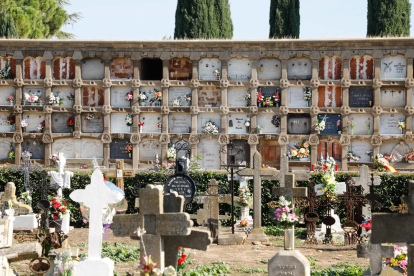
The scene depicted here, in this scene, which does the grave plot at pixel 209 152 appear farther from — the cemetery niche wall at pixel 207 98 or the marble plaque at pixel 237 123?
the marble plaque at pixel 237 123

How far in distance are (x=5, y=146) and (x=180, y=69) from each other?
7272 mm

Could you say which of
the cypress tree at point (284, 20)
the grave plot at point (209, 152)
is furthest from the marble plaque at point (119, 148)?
the cypress tree at point (284, 20)

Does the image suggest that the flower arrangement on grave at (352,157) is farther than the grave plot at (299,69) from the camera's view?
No

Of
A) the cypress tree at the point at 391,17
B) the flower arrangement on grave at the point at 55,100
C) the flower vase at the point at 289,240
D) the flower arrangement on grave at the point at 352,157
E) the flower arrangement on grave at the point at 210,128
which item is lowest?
the flower vase at the point at 289,240

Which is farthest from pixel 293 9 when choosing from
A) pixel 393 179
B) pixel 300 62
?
pixel 393 179

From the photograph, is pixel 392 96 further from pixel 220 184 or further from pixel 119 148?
pixel 119 148

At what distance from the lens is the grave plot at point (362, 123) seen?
20453 millimetres

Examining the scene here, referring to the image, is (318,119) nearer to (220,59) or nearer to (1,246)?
(220,59)

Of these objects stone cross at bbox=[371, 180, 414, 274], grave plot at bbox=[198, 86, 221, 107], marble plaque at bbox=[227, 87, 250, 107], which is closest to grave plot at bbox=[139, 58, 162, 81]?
grave plot at bbox=[198, 86, 221, 107]

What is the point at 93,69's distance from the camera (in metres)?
21.2

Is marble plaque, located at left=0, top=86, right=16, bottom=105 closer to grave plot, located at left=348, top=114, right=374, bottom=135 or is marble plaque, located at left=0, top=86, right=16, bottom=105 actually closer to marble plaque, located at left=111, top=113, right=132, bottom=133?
marble plaque, located at left=111, top=113, right=132, bottom=133

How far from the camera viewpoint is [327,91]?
67.7 feet

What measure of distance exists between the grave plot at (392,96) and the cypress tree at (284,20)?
5.33 metres

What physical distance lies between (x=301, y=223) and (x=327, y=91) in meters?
7.49
